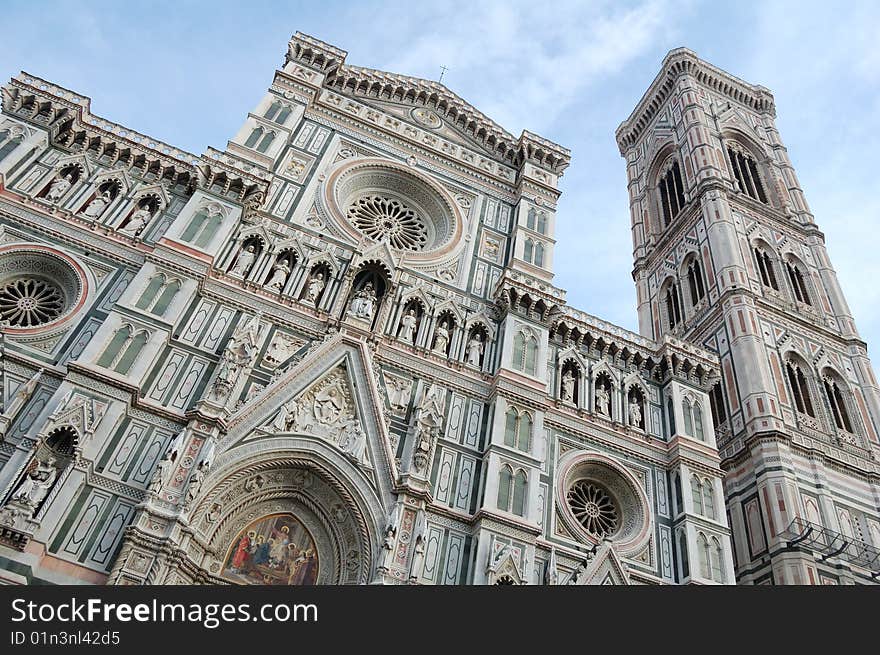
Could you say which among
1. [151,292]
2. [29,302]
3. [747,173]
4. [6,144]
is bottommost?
[29,302]

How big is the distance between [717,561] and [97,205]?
54.3 feet

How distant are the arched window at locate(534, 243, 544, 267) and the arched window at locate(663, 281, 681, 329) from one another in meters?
10.2

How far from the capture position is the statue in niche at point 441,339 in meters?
17.4

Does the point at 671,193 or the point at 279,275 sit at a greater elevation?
the point at 671,193

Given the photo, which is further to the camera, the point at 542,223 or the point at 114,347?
the point at 542,223

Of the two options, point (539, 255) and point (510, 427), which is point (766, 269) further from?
point (510, 427)

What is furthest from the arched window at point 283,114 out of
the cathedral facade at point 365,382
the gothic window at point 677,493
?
the gothic window at point 677,493

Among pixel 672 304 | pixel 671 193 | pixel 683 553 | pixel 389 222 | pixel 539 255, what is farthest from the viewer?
pixel 671 193

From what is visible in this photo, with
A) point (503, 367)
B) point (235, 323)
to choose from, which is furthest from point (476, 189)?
point (235, 323)

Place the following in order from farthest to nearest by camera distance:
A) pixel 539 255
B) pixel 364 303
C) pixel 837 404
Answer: pixel 837 404 → pixel 539 255 → pixel 364 303

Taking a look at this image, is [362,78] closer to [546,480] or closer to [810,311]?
[546,480]

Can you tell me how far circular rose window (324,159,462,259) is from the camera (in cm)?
2038

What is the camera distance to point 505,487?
49.6 feet

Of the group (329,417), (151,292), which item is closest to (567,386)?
(329,417)
